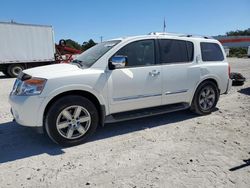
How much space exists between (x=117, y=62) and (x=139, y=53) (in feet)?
2.13

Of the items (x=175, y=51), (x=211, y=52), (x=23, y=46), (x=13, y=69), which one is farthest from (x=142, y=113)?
(x=23, y=46)

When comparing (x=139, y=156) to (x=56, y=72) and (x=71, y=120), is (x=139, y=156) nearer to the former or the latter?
(x=71, y=120)

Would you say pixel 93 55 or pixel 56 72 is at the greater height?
pixel 93 55

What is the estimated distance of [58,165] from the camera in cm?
359

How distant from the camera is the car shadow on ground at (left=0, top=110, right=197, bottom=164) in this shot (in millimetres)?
4043

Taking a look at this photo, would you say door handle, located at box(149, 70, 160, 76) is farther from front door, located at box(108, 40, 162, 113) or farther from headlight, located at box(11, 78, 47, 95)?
headlight, located at box(11, 78, 47, 95)

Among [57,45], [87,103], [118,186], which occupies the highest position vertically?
[57,45]

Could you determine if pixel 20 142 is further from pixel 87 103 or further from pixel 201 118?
pixel 201 118

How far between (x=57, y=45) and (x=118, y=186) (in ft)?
61.6

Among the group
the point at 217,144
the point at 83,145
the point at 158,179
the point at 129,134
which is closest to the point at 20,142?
the point at 83,145

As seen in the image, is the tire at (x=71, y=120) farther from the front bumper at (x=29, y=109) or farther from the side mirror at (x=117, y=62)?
the side mirror at (x=117, y=62)

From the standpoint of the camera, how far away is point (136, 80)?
4.69 meters

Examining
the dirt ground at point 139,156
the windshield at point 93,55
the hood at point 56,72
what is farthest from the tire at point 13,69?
the hood at point 56,72

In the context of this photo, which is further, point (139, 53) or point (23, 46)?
point (23, 46)
